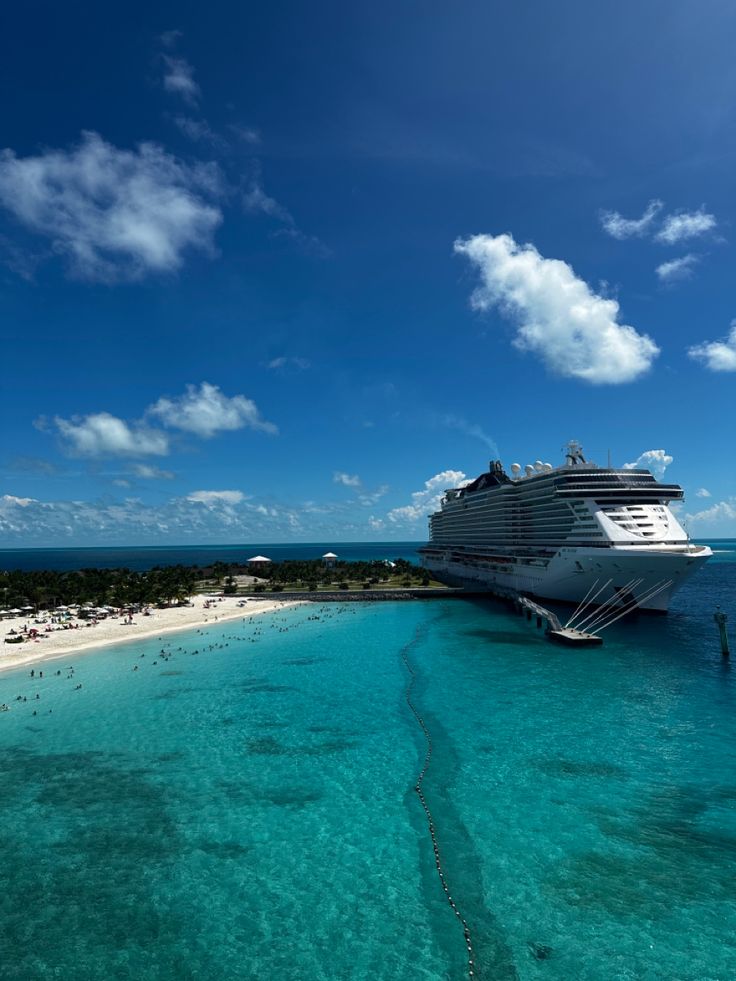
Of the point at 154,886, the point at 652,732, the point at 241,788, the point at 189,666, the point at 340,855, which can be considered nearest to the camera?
the point at 154,886

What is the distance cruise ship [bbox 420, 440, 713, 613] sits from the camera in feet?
199

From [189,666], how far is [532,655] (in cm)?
3202

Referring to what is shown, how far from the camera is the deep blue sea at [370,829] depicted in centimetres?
1491

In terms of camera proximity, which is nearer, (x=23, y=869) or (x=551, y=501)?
(x=23, y=869)

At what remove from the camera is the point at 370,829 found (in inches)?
834

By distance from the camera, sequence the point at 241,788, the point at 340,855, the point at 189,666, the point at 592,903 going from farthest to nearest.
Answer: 1. the point at 189,666
2. the point at 241,788
3. the point at 340,855
4. the point at 592,903

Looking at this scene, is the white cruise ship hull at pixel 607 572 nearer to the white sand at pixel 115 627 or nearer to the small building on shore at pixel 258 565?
the white sand at pixel 115 627

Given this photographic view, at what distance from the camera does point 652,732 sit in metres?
30.1

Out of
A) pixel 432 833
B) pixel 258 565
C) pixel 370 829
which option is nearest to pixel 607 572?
pixel 432 833

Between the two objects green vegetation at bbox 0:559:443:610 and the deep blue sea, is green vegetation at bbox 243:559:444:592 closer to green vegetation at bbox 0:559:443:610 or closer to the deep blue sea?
green vegetation at bbox 0:559:443:610

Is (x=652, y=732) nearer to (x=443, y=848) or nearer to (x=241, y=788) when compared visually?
(x=443, y=848)

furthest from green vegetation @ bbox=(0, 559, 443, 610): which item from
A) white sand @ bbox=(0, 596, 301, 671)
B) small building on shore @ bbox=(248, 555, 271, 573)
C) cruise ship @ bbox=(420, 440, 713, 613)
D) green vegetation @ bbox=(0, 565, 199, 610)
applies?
cruise ship @ bbox=(420, 440, 713, 613)

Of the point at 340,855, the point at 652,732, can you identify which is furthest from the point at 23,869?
the point at 652,732

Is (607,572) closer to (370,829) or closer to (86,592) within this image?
(370,829)
